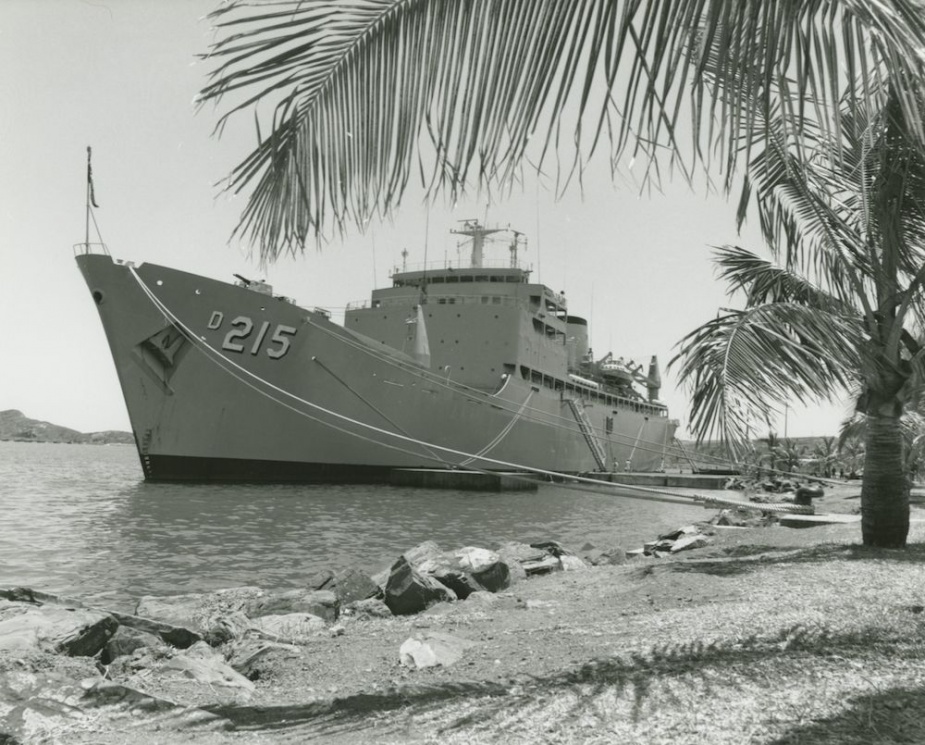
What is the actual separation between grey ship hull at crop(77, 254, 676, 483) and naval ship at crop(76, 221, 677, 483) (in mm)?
31

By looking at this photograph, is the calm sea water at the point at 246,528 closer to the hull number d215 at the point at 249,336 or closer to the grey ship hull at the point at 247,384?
the grey ship hull at the point at 247,384

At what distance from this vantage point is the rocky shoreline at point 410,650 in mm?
2395

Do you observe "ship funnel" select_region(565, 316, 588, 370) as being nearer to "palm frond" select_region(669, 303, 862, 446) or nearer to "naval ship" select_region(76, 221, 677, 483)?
"naval ship" select_region(76, 221, 677, 483)

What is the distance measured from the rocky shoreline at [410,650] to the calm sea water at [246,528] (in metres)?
2.12

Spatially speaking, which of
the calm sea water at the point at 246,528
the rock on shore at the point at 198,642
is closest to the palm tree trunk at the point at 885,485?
the rock on shore at the point at 198,642

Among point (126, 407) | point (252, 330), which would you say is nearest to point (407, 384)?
point (252, 330)

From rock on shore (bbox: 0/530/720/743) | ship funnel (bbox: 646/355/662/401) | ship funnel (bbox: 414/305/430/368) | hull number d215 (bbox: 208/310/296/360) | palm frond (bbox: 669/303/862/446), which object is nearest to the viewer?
rock on shore (bbox: 0/530/720/743)

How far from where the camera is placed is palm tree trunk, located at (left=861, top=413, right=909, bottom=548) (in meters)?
5.78

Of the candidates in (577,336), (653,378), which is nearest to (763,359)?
(577,336)

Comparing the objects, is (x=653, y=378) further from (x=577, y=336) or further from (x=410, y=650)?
(x=410, y=650)

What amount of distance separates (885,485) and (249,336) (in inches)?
610

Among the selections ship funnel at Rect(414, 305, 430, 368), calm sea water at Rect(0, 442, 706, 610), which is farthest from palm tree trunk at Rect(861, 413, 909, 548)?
ship funnel at Rect(414, 305, 430, 368)

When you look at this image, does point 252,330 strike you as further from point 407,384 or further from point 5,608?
point 5,608

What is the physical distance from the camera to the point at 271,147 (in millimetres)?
2121
